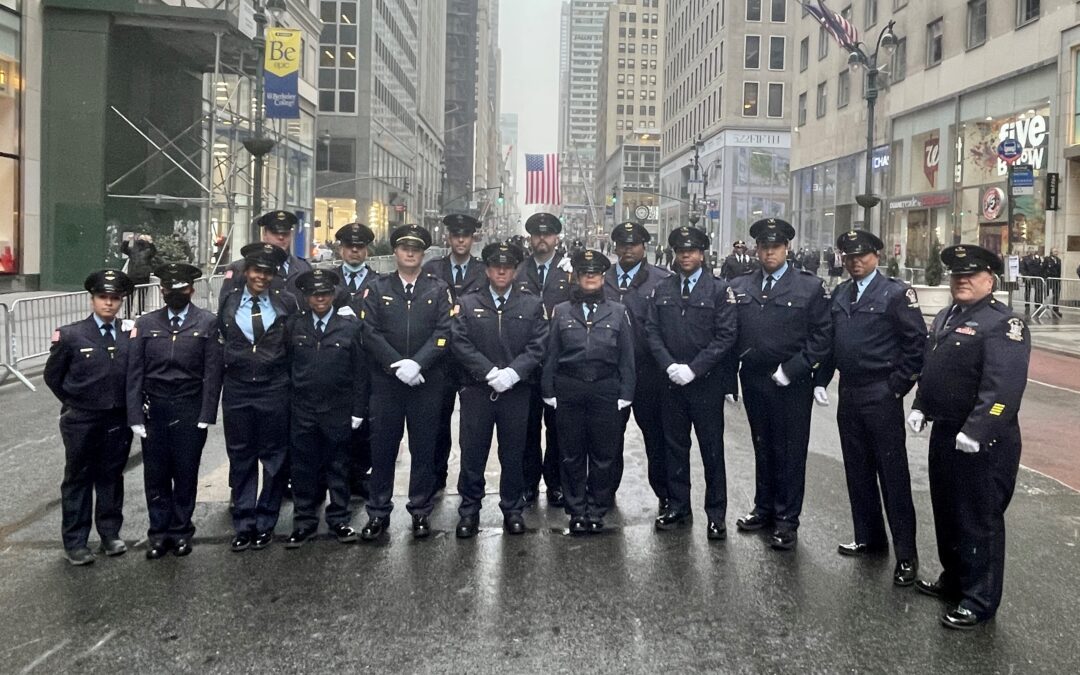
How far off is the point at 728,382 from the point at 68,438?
4568 mm

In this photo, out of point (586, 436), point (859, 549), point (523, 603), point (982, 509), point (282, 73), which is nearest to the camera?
point (982, 509)

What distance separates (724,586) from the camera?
5.49m

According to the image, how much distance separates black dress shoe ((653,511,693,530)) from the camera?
664cm

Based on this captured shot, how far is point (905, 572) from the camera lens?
554 cm

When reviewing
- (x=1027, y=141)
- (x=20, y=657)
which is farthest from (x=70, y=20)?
(x=1027, y=141)

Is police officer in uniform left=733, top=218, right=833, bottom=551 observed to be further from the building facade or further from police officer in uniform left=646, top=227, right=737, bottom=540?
the building facade

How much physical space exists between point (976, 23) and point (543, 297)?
31.8 m

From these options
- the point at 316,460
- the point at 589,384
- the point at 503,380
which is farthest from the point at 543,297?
the point at 316,460

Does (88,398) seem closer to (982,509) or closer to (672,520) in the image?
(672,520)

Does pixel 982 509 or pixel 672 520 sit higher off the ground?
pixel 982 509

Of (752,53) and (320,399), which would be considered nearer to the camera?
(320,399)

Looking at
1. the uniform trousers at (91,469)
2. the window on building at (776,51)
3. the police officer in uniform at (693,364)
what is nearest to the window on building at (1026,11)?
the police officer in uniform at (693,364)

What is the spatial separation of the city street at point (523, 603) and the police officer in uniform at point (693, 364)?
353 mm

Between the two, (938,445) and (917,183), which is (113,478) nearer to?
(938,445)
